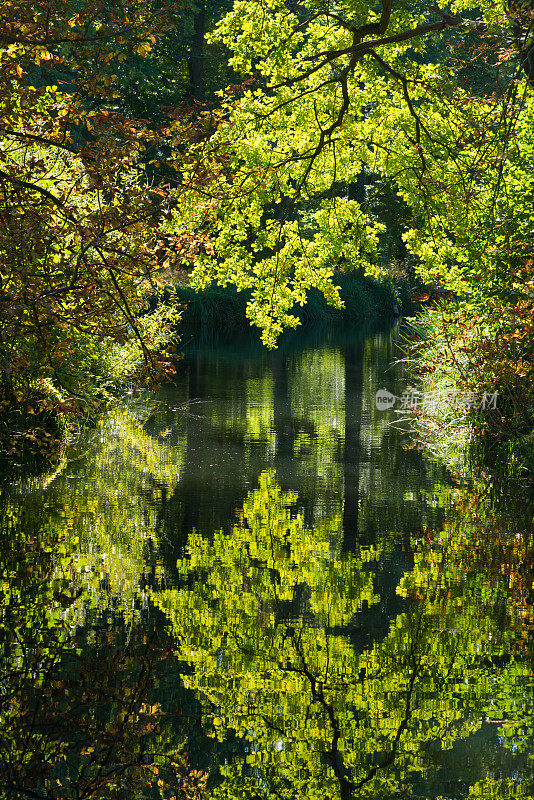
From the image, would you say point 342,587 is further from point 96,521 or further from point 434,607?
point 96,521

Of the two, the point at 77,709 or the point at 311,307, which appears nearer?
the point at 77,709

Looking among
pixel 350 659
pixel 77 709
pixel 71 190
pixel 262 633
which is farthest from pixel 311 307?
pixel 77 709

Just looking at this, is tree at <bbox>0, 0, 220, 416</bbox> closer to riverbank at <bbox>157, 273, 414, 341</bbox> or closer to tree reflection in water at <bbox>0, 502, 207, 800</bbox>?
tree reflection in water at <bbox>0, 502, 207, 800</bbox>

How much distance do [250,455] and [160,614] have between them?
5.46 metres

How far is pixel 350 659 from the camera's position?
4.90m

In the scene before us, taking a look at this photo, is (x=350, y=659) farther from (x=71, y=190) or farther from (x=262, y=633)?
(x=71, y=190)

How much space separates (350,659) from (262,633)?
2.03ft

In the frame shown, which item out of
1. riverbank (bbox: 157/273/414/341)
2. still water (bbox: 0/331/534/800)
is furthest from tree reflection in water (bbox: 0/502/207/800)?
riverbank (bbox: 157/273/414/341)

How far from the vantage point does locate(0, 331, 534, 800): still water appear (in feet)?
12.7

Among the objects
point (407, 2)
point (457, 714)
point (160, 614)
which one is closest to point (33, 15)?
point (160, 614)

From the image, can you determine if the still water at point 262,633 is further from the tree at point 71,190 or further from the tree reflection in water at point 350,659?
the tree at point 71,190

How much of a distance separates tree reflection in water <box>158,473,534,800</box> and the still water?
14 millimetres

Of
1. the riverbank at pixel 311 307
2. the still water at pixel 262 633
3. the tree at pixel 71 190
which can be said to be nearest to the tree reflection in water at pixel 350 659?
the still water at pixel 262 633

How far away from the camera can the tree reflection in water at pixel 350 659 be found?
387cm
